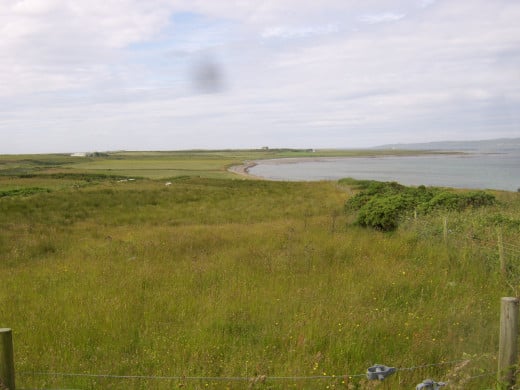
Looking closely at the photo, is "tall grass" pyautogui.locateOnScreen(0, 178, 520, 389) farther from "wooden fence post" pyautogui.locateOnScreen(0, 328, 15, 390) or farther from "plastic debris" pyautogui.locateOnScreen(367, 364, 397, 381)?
"wooden fence post" pyautogui.locateOnScreen(0, 328, 15, 390)

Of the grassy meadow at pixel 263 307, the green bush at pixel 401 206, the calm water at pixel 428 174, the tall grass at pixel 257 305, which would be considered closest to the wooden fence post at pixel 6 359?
the grassy meadow at pixel 263 307

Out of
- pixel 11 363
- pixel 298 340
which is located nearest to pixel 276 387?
pixel 298 340

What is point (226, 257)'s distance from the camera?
34.2 feet

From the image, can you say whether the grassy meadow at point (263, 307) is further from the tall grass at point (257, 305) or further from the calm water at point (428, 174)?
the calm water at point (428, 174)

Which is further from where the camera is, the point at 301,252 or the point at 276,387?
the point at 301,252

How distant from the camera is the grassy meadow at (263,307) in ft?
15.4

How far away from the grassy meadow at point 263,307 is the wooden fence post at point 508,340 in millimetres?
207

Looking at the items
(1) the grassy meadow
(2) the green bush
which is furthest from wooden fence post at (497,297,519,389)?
(2) the green bush

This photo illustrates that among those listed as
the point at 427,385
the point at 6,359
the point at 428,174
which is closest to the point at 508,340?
the point at 427,385

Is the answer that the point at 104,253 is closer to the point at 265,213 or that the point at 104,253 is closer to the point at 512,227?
the point at 512,227

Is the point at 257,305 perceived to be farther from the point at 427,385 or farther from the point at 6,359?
the point at 6,359

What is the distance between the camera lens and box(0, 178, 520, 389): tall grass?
4.86 m

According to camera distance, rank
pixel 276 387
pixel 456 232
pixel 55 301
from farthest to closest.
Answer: pixel 456 232
pixel 55 301
pixel 276 387

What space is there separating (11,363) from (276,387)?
7.65 feet
